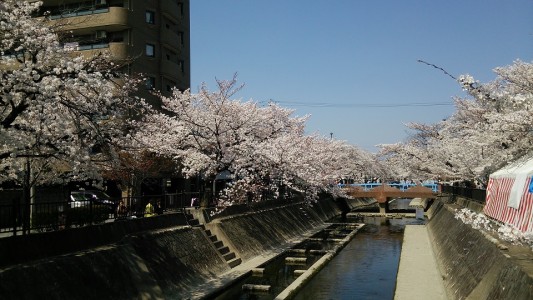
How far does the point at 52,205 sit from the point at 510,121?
14574 millimetres

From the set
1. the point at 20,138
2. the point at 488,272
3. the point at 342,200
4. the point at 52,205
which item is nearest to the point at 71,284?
the point at 52,205

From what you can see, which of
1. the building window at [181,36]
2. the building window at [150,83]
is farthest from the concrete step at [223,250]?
the building window at [181,36]

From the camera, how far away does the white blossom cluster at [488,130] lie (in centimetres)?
1533

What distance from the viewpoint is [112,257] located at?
1490 cm

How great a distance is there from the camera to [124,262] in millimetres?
15234

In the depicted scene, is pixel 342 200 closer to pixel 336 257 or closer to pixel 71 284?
pixel 336 257

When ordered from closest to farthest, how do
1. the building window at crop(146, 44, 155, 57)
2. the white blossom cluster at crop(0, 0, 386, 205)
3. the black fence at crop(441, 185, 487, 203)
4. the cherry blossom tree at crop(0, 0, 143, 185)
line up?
the cherry blossom tree at crop(0, 0, 143, 185)
the white blossom cluster at crop(0, 0, 386, 205)
the black fence at crop(441, 185, 487, 203)
the building window at crop(146, 44, 155, 57)

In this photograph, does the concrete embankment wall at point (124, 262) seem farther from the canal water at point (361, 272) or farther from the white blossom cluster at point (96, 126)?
the canal water at point (361, 272)

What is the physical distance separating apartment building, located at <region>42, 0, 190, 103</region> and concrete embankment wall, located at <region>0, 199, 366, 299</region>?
700 inches

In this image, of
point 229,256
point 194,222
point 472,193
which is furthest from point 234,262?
point 472,193

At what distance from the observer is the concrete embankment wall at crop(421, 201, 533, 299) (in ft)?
34.6

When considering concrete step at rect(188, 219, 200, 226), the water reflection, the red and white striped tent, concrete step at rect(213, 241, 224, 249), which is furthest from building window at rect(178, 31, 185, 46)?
the red and white striped tent

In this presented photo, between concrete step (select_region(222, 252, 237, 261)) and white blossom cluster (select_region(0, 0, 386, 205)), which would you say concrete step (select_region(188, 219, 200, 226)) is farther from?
white blossom cluster (select_region(0, 0, 386, 205))

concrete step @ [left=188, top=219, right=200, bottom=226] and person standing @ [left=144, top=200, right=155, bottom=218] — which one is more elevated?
person standing @ [left=144, top=200, right=155, bottom=218]
